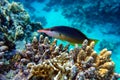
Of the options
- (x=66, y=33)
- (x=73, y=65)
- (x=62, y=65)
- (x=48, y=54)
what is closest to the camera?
(x=73, y=65)

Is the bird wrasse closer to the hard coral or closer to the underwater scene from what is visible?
the underwater scene

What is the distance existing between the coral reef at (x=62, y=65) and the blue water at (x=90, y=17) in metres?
8.28

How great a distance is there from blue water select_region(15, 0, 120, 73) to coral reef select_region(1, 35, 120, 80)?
8.28 metres

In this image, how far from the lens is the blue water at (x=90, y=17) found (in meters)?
11.8

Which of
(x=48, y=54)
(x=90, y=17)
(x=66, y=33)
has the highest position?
(x=90, y=17)

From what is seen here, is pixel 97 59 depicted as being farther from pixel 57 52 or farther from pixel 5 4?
pixel 5 4

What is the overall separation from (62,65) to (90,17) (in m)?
8.96

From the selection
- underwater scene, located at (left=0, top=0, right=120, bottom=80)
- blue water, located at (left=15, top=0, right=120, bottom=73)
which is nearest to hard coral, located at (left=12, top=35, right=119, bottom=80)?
underwater scene, located at (left=0, top=0, right=120, bottom=80)

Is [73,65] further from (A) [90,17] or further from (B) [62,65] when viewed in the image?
(A) [90,17]

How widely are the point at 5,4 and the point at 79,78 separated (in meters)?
3.42

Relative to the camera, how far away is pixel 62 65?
11.0 feet

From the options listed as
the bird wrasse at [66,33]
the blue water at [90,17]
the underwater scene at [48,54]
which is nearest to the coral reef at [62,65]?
the underwater scene at [48,54]

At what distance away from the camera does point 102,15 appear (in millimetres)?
11812

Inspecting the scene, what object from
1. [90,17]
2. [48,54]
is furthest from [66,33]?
[90,17]
